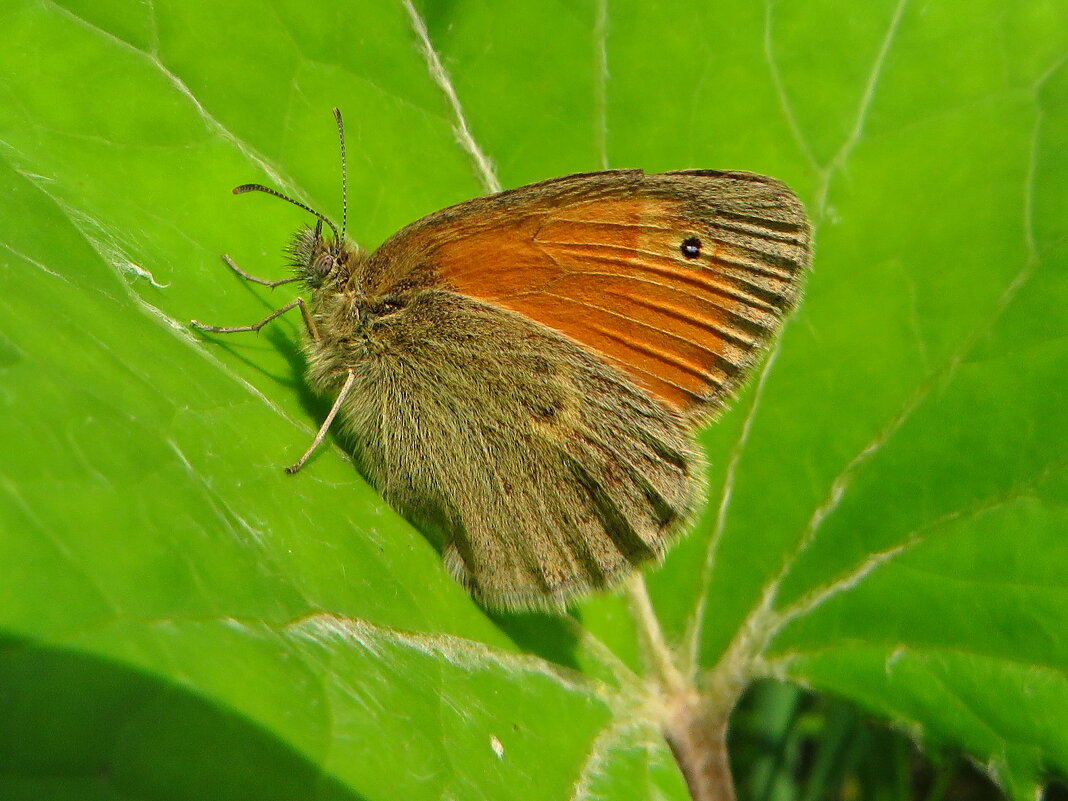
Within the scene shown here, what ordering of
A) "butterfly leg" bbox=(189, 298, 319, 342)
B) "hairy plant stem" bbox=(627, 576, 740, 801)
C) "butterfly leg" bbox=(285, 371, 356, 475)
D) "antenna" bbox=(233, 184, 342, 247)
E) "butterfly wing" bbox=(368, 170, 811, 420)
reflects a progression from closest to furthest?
"butterfly leg" bbox=(285, 371, 356, 475), "butterfly leg" bbox=(189, 298, 319, 342), "antenna" bbox=(233, 184, 342, 247), "butterfly wing" bbox=(368, 170, 811, 420), "hairy plant stem" bbox=(627, 576, 740, 801)

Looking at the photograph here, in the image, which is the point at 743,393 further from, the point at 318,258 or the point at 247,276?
the point at 247,276

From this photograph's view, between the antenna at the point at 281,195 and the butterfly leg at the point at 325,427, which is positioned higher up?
the antenna at the point at 281,195

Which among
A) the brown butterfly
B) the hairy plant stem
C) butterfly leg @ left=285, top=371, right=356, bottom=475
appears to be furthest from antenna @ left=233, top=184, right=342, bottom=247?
the hairy plant stem

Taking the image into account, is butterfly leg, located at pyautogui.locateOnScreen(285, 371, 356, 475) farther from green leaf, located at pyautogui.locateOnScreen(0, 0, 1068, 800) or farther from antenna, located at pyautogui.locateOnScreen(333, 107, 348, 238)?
antenna, located at pyautogui.locateOnScreen(333, 107, 348, 238)

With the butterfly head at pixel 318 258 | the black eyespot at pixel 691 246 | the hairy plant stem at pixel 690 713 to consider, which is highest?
the black eyespot at pixel 691 246

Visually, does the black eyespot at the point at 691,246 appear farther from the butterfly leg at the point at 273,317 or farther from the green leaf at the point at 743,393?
the butterfly leg at the point at 273,317

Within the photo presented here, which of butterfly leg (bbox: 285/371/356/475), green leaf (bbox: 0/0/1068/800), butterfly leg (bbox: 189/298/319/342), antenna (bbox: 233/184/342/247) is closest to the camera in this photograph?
green leaf (bbox: 0/0/1068/800)

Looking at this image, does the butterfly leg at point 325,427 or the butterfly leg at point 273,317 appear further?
the butterfly leg at point 273,317

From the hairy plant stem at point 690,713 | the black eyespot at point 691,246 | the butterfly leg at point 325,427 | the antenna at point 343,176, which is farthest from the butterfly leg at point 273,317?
the hairy plant stem at point 690,713

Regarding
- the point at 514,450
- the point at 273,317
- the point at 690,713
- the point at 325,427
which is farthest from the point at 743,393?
the point at 273,317
